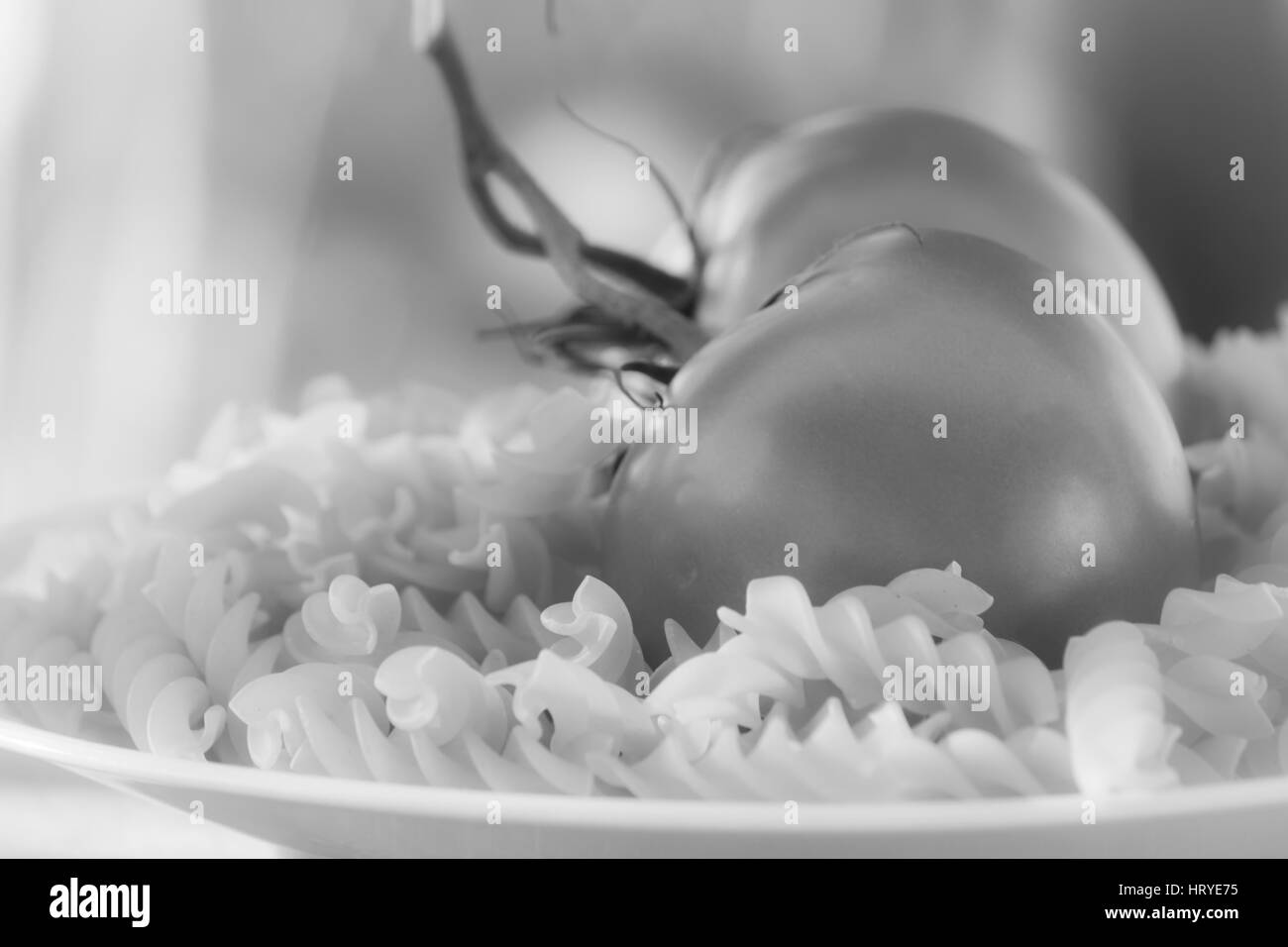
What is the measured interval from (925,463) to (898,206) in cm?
21

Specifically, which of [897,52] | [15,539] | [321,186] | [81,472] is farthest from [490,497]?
[897,52]

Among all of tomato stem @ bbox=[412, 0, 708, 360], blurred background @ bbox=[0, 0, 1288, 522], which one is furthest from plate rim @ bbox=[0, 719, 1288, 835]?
blurred background @ bbox=[0, 0, 1288, 522]

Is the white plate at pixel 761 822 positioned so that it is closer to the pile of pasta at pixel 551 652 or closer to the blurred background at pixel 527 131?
the pile of pasta at pixel 551 652

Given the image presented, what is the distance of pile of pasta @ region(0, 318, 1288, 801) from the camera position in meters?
0.33

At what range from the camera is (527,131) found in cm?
134

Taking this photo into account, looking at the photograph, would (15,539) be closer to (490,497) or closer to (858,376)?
(490,497)

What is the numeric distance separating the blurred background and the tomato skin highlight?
869 mm

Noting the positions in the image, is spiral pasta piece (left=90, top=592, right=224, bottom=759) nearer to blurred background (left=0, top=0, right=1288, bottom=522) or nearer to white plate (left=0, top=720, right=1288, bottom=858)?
white plate (left=0, top=720, right=1288, bottom=858)

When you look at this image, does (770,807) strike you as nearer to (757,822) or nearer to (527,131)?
(757,822)

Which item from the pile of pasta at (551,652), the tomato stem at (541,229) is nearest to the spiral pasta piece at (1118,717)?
the pile of pasta at (551,652)

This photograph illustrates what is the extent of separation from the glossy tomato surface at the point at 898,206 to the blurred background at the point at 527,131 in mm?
726

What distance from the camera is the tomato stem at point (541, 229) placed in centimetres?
51

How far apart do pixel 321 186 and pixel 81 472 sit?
14.9 inches

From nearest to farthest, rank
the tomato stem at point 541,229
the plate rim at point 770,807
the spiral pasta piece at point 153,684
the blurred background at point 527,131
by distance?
1. the plate rim at point 770,807
2. the spiral pasta piece at point 153,684
3. the tomato stem at point 541,229
4. the blurred background at point 527,131
